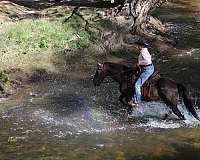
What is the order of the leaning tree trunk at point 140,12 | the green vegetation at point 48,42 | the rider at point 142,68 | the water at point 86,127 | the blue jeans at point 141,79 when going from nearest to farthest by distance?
the water at point 86,127
the rider at point 142,68
the blue jeans at point 141,79
the green vegetation at point 48,42
the leaning tree trunk at point 140,12

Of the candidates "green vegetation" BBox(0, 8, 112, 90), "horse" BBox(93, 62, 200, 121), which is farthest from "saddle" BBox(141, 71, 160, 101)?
"green vegetation" BBox(0, 8, 112, 90)

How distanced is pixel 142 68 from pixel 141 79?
0.36m

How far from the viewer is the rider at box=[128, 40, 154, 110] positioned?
14703 millimetres

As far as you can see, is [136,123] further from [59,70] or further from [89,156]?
[59,70]

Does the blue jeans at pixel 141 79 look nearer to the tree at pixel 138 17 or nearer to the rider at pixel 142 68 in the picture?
the rider at pixel 142 68

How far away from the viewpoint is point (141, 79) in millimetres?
15141

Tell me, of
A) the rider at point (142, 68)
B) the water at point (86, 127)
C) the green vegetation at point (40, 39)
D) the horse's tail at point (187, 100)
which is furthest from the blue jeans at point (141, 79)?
the green vegetation at point (40, 39)

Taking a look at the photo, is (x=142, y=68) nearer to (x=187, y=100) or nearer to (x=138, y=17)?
(x=187, y=100)

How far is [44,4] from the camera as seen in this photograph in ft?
95.9

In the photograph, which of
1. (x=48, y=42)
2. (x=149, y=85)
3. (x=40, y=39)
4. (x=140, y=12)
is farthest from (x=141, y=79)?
(x=140, y=12)

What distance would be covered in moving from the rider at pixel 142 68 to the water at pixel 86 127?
51 centimetres

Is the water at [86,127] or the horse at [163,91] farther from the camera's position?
the horse at [163,91]

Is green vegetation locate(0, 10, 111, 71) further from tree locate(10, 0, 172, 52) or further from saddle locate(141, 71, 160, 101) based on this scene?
saddle locate(141, 71, 160, 101)

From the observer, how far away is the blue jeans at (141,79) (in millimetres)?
15008
